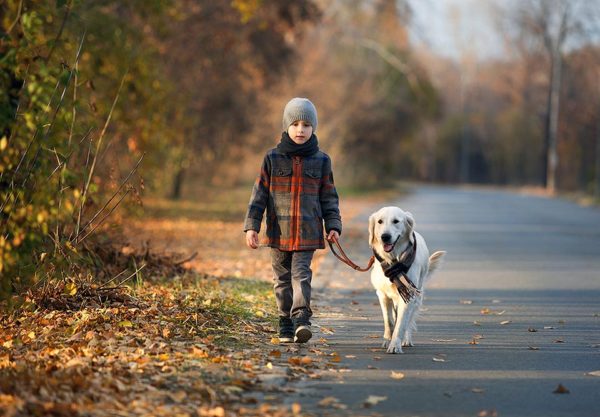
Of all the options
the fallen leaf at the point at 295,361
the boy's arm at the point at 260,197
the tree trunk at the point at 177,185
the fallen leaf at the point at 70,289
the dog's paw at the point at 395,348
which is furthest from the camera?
the tree trunk at the point at 177,185

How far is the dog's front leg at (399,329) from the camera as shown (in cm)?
775

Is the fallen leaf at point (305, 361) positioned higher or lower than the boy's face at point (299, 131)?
lower

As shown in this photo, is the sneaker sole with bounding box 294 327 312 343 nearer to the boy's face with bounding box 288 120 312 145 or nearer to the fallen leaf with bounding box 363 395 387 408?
the boy's face with bounding box 288 120 312 145

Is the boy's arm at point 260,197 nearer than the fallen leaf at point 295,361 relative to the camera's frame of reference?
No

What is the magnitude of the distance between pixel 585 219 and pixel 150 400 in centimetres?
2532

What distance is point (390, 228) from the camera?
7.94 meters

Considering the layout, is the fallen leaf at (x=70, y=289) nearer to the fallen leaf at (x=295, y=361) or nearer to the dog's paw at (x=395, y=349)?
the fallen leaf at (x=295, y=361)

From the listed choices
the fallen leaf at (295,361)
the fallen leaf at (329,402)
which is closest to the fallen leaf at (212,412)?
the fallen leaf at (329,402)

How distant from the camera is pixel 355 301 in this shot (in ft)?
36.3

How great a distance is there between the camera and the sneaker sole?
7.84 metres

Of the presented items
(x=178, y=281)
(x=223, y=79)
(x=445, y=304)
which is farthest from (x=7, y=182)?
(x=223, y=79)

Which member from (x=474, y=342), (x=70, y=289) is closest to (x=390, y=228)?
(x=474, y=342)

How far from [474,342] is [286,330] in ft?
5.24

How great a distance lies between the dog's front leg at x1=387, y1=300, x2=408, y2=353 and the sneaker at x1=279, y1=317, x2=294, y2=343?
823mm
